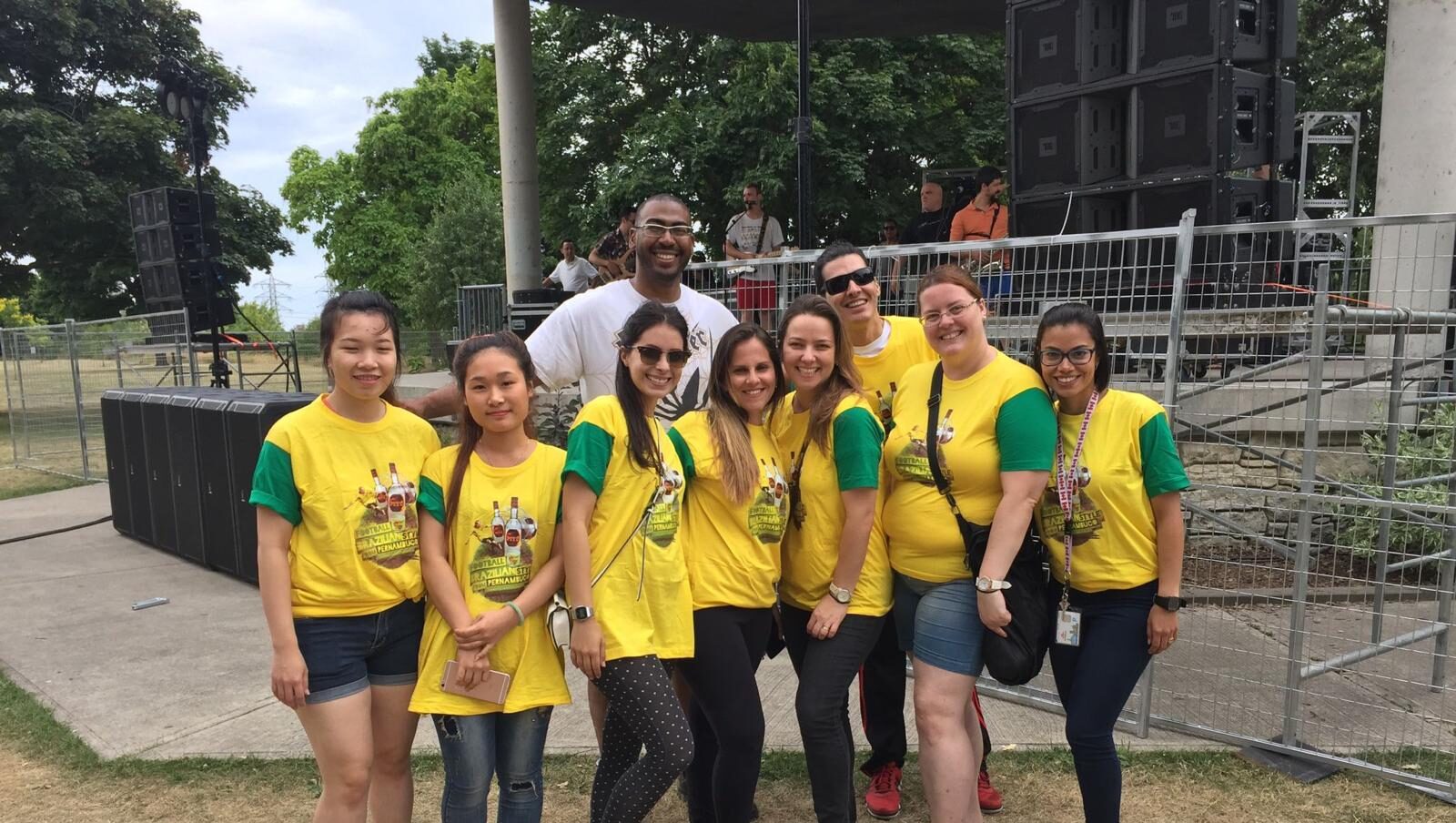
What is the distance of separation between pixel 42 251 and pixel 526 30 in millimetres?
14057

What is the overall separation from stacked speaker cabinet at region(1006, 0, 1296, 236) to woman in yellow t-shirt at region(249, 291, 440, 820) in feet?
17.4

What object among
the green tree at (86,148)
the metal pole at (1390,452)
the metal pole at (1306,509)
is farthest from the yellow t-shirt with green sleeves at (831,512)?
the green tree at (86,148)

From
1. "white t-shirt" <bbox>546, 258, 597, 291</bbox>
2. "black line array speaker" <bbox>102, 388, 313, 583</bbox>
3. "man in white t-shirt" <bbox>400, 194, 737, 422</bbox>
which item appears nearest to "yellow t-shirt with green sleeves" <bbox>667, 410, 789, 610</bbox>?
"man in white t-shirt" <bbox>400, 194, 737, 422</bbox>

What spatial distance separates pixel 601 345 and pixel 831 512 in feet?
3.30

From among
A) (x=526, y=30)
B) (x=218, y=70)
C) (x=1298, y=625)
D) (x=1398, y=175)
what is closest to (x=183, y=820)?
(x=1298, y=625)

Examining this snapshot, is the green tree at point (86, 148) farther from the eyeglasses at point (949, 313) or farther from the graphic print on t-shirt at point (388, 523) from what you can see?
the eyeglasses at point (949, 313)

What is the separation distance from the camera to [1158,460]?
8.71 ft


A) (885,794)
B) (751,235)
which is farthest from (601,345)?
(751,235)

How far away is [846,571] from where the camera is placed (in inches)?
106

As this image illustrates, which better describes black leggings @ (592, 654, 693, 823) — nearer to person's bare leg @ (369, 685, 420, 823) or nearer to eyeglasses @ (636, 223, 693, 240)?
person's bare leg @ (369, 685, 420, 823)

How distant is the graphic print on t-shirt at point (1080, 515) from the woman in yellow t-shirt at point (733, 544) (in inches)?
31.2

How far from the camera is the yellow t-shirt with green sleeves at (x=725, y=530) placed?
2.64 meters

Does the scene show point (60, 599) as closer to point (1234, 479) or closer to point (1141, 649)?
point (1141, 649)

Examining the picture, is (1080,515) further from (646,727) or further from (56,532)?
(56,532)
